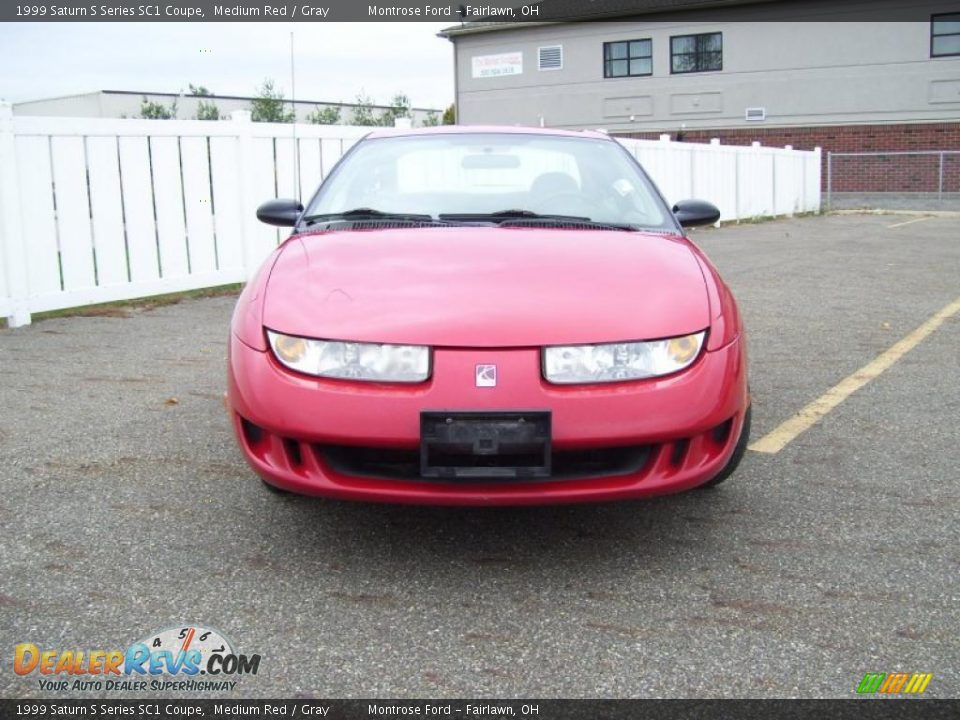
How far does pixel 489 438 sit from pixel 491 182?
1.81 meters

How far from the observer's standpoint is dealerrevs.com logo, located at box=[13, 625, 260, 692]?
2377 millimetres

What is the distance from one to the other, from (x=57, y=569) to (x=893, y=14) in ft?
110

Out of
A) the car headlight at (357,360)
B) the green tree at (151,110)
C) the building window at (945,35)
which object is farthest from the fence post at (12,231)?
the building window at (945,35)

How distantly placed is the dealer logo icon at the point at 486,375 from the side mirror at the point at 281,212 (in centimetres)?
185

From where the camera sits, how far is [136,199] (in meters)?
8.27

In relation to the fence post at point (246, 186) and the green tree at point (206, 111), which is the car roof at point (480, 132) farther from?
the green tree at point (206, 111)

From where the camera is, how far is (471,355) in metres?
2.79

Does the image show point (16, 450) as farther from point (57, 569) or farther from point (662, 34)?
point (662, 34)

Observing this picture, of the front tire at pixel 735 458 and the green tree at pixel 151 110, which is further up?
the green tree at pixel 151 110

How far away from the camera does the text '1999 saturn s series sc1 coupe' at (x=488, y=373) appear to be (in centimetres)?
275

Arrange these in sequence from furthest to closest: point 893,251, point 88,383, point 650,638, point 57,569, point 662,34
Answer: point 662,34, point 893,251, point 88,383, point 57,569, point 650,638

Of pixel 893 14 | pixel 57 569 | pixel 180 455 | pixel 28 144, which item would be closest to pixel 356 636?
pixel 57 569

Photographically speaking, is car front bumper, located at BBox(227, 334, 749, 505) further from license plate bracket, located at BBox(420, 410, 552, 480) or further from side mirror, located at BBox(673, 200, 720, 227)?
side mirror, located at BBox(673, 200, 720, 227)

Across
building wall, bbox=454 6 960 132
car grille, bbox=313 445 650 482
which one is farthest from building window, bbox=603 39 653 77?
car grille, bbox=313 445 650 482
